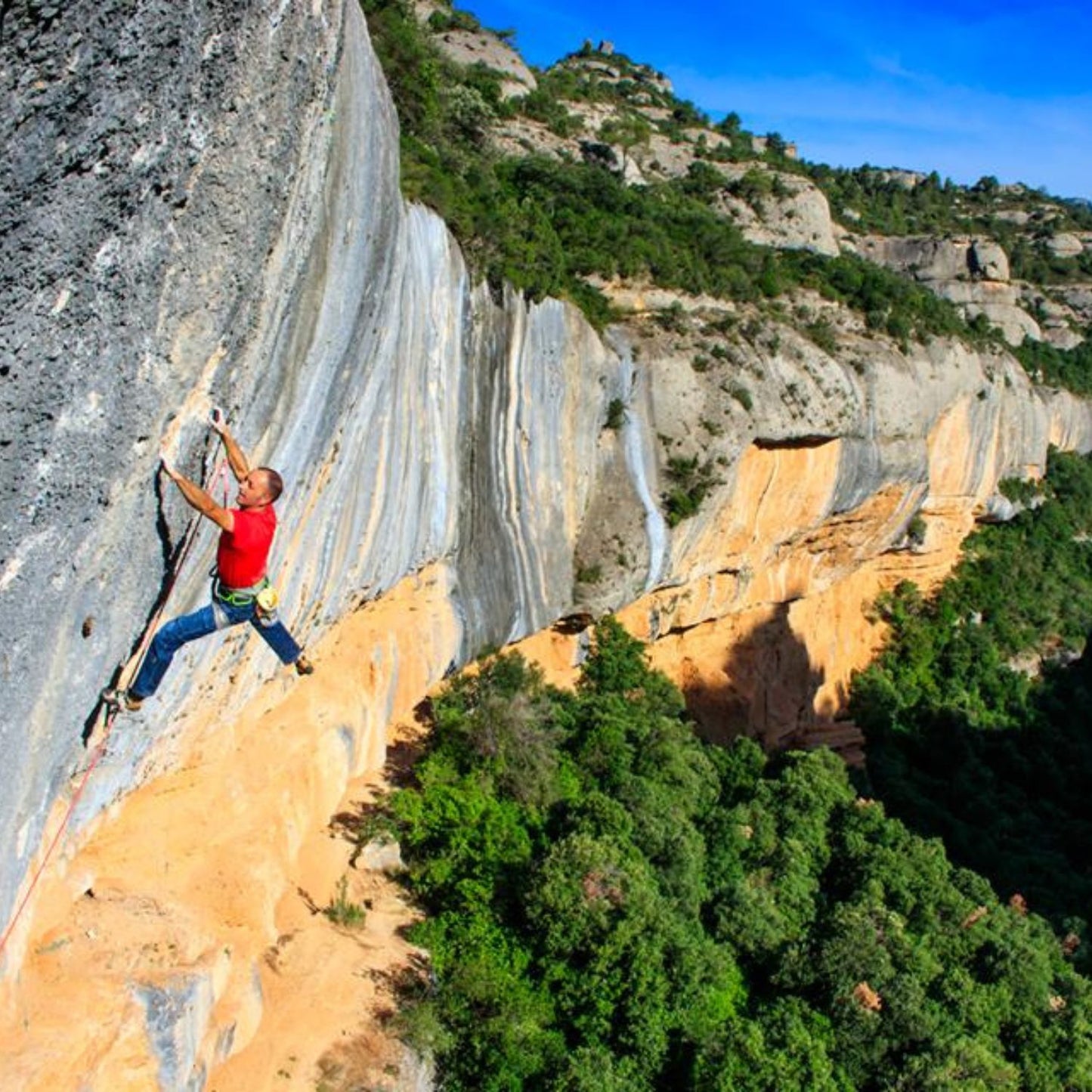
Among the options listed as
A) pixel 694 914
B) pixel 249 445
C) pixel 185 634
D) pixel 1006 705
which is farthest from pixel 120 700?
pixel 1006 705

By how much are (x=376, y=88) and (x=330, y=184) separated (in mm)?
1654

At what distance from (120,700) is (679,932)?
337 inches

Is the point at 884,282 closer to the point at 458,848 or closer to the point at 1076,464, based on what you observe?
the point at 1076,464

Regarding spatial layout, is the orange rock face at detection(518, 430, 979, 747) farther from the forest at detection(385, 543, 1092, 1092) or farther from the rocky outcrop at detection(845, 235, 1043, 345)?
the rocky outcrop at detection(845, 235, 1043, 345)

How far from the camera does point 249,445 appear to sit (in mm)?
7723

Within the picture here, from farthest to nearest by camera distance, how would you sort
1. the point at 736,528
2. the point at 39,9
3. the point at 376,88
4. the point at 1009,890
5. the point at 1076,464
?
the point at 1076,464 < the point at 736,528 < the point at 1009,890 < the point at 376,88 < the point at 39,9

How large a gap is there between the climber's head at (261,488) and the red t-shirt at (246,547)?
171 mm

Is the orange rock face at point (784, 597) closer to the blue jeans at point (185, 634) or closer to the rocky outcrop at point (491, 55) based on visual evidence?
the blue jeans at point (185, 634)

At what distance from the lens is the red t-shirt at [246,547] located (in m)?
6.27

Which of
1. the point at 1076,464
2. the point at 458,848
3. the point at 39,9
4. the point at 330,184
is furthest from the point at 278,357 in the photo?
the point at 1076,464

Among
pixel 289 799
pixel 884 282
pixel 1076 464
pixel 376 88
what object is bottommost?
pixel 289 799

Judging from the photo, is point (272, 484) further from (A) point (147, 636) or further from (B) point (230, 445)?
(A) point (147, 636)

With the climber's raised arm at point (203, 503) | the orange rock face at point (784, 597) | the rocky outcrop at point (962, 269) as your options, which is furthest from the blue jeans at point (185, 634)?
the rocky outcrop at point (962, 269)

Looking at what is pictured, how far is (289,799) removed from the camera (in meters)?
11.9
